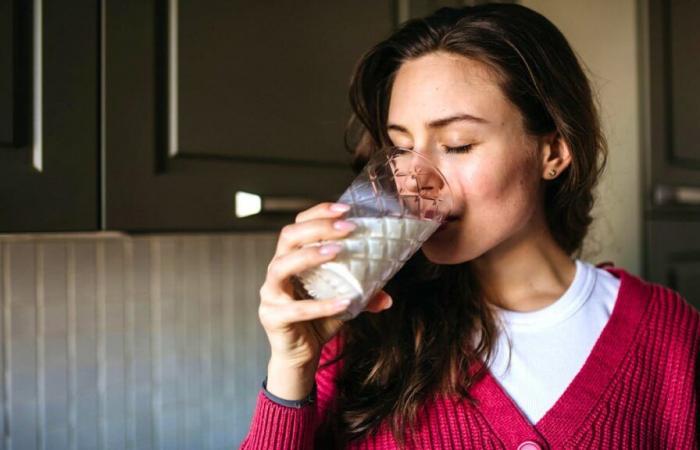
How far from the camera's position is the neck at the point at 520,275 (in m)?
1.01

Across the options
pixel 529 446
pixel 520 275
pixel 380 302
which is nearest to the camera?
pixel 380 302

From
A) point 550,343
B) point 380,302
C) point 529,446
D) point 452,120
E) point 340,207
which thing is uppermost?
point 452,120

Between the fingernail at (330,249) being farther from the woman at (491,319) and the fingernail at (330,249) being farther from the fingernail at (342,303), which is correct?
the woman at (491,319)

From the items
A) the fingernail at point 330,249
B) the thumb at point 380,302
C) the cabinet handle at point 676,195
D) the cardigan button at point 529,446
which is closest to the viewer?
Result: the fingernail at point 330,249

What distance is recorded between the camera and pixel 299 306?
61 centimetres

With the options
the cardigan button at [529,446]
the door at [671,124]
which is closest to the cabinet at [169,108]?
the cardigan button at [529,446]

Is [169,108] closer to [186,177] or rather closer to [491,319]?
[186,177]

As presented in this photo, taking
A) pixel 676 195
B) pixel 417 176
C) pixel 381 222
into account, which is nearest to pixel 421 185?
pixel 417 176

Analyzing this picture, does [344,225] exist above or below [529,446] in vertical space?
above

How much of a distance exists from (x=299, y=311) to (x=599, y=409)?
0.52 m

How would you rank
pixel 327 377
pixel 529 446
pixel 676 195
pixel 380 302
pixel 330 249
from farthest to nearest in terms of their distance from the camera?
pixel 676 195 < pixel 327 377 < pixel 529 446 < pixel 380 302 < pixel 330 249

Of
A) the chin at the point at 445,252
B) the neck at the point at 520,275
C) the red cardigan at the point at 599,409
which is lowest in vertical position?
the red cardigan at the point at 599,409

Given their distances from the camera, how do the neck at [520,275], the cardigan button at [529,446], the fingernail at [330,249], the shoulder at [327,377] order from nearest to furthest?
the fingernail at [330,249] < the cardigan button at [529,446] < the shoulder at [327,377] < the neck at [520,275]

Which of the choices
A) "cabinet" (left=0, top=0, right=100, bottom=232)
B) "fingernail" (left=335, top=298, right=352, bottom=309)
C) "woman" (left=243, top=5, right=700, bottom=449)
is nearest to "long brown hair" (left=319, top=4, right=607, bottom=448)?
"woman" (left=243, top=5, right=700, bottom=449)
